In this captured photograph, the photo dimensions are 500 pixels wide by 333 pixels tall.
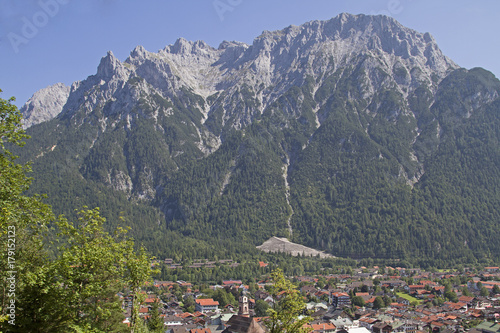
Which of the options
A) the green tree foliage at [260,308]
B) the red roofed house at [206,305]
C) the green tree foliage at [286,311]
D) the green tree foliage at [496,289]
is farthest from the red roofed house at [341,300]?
the green tree foliage at [286,311]

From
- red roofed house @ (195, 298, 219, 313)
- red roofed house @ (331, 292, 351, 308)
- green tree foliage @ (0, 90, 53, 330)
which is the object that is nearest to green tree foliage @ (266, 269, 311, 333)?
green tree foliage @ (0, 90, 53, 330)

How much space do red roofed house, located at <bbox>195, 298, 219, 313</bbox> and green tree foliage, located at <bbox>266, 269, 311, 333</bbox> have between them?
3466 inches

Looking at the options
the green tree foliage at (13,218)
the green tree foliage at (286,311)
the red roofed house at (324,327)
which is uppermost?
the green tree foliage at (13,218)

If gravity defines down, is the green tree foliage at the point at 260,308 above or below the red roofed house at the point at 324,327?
above

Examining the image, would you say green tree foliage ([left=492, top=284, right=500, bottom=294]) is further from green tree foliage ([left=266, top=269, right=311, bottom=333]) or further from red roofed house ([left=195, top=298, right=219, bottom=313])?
green tree foliage ([left=266, top=269, right=311, bottom=333])

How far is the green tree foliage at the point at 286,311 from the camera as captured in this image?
25.8 metres

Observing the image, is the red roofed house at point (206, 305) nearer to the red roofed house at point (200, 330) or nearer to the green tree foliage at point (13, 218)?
the red roofed house at point (200, 330)

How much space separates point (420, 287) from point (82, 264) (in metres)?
135

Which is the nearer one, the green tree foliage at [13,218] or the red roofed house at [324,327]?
the green tree foliage at [13,218]

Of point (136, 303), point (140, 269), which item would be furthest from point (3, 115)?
point (136, 303)

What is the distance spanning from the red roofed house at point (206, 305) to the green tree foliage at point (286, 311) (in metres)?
88.0

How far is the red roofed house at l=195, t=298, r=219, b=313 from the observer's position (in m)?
110

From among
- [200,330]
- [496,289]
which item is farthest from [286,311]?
[496,289]

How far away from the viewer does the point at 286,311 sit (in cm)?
2630
